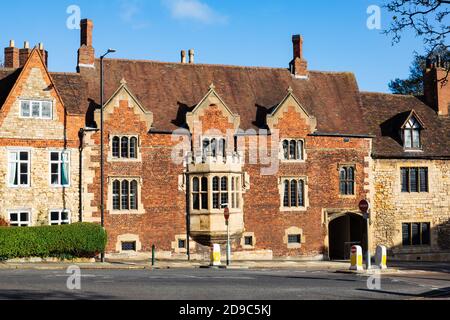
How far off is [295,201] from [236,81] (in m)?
8.27

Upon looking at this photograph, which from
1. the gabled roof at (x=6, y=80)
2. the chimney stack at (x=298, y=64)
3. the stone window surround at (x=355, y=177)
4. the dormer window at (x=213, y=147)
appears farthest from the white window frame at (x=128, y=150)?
the chimney stack at (x=298, y=64)

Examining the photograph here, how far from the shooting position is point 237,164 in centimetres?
4038

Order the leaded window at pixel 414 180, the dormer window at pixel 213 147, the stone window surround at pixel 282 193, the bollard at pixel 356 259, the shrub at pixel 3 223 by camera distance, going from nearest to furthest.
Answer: the bollard at pixel 356 259
the shrub at pixel 3 223
the dormer window at pixel 213 147
the stone window surround at pixel 282 193
the leaded window at pixel 414 180

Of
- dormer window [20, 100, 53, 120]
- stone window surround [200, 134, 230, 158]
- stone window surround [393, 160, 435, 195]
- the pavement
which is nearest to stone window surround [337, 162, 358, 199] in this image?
stone window surround [393, 160, 435, 195]

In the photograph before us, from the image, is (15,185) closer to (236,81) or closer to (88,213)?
(88,213)

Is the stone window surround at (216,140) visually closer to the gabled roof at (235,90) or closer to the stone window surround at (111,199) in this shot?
the gabled roof at (235,90)

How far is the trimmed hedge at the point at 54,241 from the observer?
110 ft

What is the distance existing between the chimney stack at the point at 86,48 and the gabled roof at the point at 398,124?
56.6 ft

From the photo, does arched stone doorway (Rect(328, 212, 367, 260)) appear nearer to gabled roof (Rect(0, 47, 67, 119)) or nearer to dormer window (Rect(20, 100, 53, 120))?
dormer window (Rect(20, 100, 53, 120))

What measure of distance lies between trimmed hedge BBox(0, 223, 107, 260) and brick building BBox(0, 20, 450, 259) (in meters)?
2.53

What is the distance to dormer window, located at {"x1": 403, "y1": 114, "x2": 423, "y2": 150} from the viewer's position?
147 feet

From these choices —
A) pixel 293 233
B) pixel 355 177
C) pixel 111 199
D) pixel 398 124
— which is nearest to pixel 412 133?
pixel 398 124
